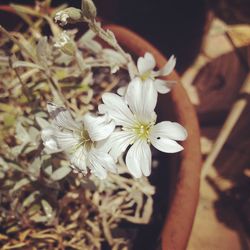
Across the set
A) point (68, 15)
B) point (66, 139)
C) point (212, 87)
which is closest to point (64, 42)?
point (68, 15)

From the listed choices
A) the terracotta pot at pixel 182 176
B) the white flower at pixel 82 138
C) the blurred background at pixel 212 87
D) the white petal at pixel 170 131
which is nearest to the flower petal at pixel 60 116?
the white flower at pixel 82 138

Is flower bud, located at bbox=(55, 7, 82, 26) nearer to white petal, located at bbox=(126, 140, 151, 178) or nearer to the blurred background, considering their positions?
white petal, located at bbox=(126, 140, 151, 178)

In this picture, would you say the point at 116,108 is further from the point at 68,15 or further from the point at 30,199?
the point at 30,199

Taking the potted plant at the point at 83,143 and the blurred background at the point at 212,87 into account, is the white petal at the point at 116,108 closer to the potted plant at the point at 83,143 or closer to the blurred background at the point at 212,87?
the potted plant at the point at 83,143

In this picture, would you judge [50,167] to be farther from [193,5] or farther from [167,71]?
[193,5]

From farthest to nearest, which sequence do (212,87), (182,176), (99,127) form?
(212,87) → (182,176) → (99,127)

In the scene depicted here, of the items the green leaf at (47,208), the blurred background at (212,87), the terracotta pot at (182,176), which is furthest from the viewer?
the blurred background at (212,87)
